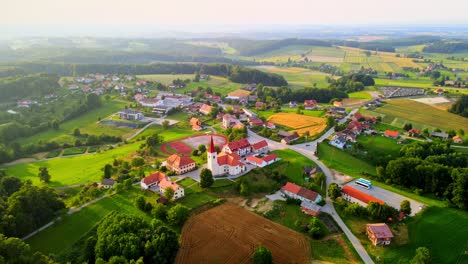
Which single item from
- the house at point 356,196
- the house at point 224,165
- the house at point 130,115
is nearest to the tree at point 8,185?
the house at point 224,165

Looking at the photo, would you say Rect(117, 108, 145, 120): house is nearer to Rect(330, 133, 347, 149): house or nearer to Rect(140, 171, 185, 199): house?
Rect(140, 171, 185, 199): house

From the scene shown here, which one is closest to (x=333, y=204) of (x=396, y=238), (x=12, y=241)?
(x=396, y=238)

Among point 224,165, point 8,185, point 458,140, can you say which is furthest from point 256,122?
point 8,185

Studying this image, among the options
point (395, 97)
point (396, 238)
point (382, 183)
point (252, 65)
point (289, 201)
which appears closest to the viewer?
point (396, 238)

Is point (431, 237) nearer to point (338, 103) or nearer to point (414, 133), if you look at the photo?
point (414, 133)

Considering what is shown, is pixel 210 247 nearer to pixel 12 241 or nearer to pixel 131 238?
pixel 131 238

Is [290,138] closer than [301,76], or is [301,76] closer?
[290,138]
